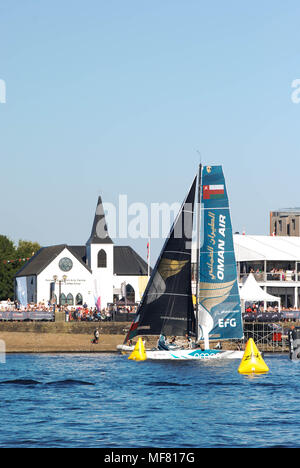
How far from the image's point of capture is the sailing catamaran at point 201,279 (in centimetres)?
5734

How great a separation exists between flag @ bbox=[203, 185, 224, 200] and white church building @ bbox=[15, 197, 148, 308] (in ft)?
128

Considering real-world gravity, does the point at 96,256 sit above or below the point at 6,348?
above

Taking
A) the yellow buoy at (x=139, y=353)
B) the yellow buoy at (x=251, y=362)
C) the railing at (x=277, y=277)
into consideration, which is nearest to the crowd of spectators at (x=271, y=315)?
the railing at (x=277, y=277)

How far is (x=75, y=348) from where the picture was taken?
7162 centimetres

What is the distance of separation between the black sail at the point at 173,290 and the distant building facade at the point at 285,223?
7226cm

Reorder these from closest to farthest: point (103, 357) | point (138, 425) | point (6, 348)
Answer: point (138, 425) < point (103, 357) < point (6, 348)

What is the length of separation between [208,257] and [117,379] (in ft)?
43.9

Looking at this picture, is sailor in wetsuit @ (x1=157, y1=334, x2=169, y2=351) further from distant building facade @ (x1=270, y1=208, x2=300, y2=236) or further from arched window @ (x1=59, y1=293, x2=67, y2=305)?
distant building facade @ (x1=270, y1=208, x2=300, y2=236)

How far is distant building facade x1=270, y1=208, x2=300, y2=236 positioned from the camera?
12900cm

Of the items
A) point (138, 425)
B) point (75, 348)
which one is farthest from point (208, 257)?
point (138, 425)

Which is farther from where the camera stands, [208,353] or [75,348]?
[75,348]

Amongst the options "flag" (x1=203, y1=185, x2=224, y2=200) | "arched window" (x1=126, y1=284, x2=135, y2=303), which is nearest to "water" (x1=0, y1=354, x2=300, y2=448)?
"flag" (x1=203, y1=185, x2=224, y2=200)

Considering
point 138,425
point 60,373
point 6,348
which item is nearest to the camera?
point 138,425

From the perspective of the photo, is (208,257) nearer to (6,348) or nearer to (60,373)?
(60,373)
